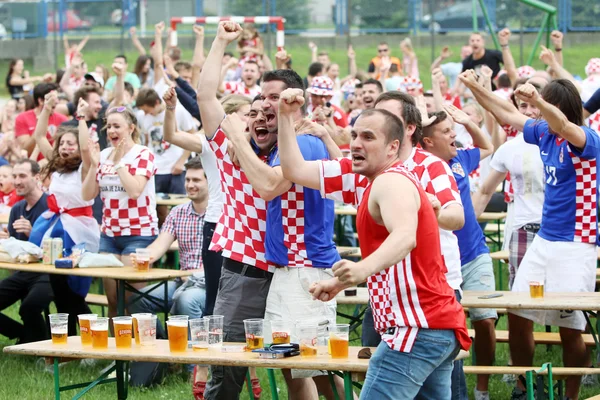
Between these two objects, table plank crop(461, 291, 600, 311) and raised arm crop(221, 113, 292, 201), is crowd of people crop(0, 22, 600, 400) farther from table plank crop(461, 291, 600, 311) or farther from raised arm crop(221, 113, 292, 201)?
table plank crop(461, 291, 600, 311)

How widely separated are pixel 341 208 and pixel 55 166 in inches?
119

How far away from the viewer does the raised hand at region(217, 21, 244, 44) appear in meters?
5.41

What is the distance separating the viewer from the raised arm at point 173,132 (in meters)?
6.28

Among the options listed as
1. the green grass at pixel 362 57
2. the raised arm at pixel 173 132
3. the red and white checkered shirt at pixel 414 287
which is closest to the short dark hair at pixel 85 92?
the raised arm at pixel 173 132

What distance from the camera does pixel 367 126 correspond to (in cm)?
427

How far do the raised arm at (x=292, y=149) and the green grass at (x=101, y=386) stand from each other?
2659mm

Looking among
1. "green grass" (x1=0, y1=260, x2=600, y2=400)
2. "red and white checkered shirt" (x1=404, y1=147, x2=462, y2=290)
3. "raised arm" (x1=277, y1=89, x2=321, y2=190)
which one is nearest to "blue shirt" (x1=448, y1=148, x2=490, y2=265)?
"green grass" (x1=0, y1=260, x2=600, y2=400)

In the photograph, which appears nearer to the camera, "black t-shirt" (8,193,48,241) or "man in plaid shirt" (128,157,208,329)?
"man in plaid shirt" (128,157,208,329)

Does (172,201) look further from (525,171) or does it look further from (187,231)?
(525,171)

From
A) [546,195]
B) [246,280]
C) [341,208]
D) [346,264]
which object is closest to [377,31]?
[341,208]

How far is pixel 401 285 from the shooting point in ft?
13.6

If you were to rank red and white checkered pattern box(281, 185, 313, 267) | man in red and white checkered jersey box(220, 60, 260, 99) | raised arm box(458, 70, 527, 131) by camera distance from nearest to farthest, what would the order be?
red and white checkered pattern box(281, 185, 313, 267)
raised arm box(458, 70, 527, 131)
man in red and white checkered jersey box(220, 60, 260, 99)

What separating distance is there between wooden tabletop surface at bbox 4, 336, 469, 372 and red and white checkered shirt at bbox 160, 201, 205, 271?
236cm

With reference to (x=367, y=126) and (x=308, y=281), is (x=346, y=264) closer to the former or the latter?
(x=367, y=126)
